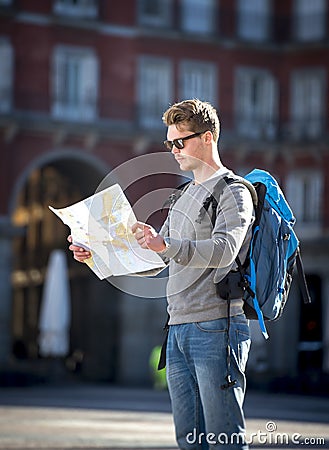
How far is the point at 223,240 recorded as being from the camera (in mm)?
6285

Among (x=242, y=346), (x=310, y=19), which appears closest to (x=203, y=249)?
(x=242, y=346)

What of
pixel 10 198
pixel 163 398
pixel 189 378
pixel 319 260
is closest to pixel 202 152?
pixel 189 378

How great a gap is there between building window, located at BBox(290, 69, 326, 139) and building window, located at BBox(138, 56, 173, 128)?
13.5 feet

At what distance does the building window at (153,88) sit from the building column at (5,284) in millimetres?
5137

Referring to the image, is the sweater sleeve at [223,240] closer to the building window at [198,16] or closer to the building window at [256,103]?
the building window at [198,16]

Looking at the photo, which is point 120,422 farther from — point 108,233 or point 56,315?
point 56,315

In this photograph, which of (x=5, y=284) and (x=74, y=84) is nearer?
(x=5, y=284)

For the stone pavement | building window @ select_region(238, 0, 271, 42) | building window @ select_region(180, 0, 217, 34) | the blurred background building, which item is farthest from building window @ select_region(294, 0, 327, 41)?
the stone pavement

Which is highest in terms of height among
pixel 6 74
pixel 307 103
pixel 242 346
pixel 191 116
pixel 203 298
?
pixel 6 74

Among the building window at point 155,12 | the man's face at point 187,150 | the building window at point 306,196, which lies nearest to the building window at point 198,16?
the building window at point 155,12

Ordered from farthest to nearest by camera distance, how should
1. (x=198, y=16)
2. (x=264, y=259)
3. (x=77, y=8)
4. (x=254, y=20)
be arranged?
(x=254, y=20)
(x=198, y=16)
(x=77, y=8)
(x=264, y=259)

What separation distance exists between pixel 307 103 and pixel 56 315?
12.3 metres

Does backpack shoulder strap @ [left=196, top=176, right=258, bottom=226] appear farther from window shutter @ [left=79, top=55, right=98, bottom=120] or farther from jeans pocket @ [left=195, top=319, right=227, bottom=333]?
window shutter @ [left=79, top=55, right=98, bottom=120]

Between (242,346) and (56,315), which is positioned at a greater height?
(242,346)
